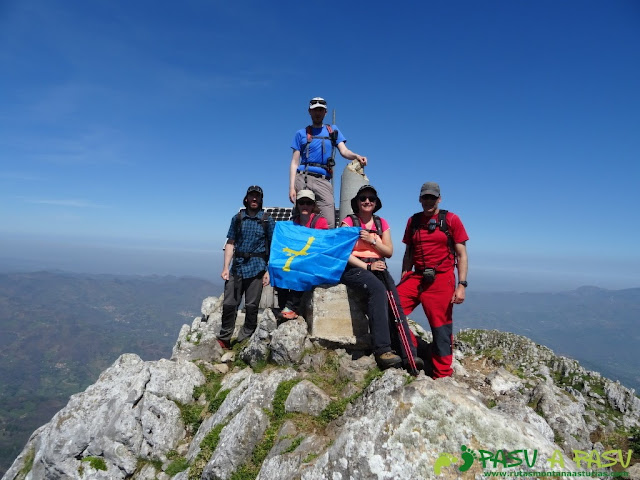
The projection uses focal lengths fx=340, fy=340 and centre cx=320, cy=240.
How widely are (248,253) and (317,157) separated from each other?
13.0 ft

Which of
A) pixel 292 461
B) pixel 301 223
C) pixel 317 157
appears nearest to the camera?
pixel 292 461

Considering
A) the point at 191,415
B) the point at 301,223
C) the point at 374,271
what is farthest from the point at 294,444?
the point at 301,223

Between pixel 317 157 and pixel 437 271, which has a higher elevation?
pixel 317 157

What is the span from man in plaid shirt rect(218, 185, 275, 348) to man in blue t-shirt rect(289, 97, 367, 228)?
157 centimetres

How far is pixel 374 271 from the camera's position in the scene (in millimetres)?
8758

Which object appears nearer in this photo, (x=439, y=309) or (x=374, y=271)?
(x=439, y=309)

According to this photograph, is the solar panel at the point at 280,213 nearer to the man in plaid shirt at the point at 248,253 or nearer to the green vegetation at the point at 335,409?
the man in plaid shirt at the point at 248,253

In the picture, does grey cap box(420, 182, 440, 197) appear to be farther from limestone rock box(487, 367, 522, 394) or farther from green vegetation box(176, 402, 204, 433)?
green vegetation box(176, 402, 204, 433)

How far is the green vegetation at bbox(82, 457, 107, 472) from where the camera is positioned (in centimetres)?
782

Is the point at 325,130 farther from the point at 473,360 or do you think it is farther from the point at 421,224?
the point at 473,360

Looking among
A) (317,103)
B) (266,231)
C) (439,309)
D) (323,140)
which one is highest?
(317,103)

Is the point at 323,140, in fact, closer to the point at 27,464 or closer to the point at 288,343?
the point at 288,343

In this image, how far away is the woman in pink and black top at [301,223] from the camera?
31.9ft

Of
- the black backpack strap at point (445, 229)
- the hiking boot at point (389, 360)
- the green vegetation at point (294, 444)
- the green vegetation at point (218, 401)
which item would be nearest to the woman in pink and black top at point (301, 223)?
the green vegetation at point (218, 401)
